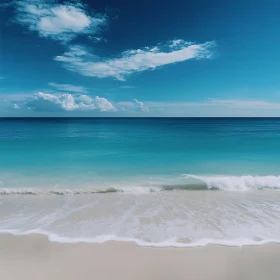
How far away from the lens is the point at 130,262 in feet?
12.0

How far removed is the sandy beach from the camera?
3.38 meters

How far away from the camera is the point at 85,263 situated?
143 inches

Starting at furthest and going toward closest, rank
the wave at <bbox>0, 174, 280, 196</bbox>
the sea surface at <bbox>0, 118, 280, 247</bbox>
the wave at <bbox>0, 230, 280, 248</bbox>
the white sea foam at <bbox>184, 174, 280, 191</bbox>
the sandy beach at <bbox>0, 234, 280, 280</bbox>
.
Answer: the white sea foam at <bbox>184, 174, 280, 191</bbox> < the wave at <bbox>0, 174, 280, 196</bbox> < the sea surface at <bbox>0, 118, 280, 247</bbox> < the wave at <bbox>0, 230, 280, 248</bbox> < the sandy beach at <bbox>0, 234, 280, 280</bbox>

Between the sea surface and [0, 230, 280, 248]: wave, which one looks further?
the sea surface

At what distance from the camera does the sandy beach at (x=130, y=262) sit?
3381mm

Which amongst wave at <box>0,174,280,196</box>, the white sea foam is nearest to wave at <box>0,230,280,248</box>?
wave at <box>0,174,280,196</box>

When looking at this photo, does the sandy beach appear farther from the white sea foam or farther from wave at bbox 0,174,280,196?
the white sea foam

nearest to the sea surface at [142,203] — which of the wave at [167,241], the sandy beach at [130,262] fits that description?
the wave at [167,241]

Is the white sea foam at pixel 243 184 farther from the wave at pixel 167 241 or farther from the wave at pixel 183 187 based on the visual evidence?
the wave at pixel 167 241

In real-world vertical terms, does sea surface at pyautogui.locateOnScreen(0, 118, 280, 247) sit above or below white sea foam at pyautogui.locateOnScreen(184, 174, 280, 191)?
below

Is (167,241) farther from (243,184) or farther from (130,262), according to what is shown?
(243,184)

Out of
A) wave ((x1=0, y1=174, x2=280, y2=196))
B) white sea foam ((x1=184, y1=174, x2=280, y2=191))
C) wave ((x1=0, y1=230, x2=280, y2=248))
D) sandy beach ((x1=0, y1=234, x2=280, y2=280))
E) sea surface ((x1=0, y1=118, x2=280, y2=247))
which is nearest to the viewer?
sandy beach ((x1=0, y1=234, x2=280, y2=280))

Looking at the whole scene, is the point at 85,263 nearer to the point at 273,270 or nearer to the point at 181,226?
the point at 181,226

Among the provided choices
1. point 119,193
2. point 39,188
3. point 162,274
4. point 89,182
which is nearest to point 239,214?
point 162,274
